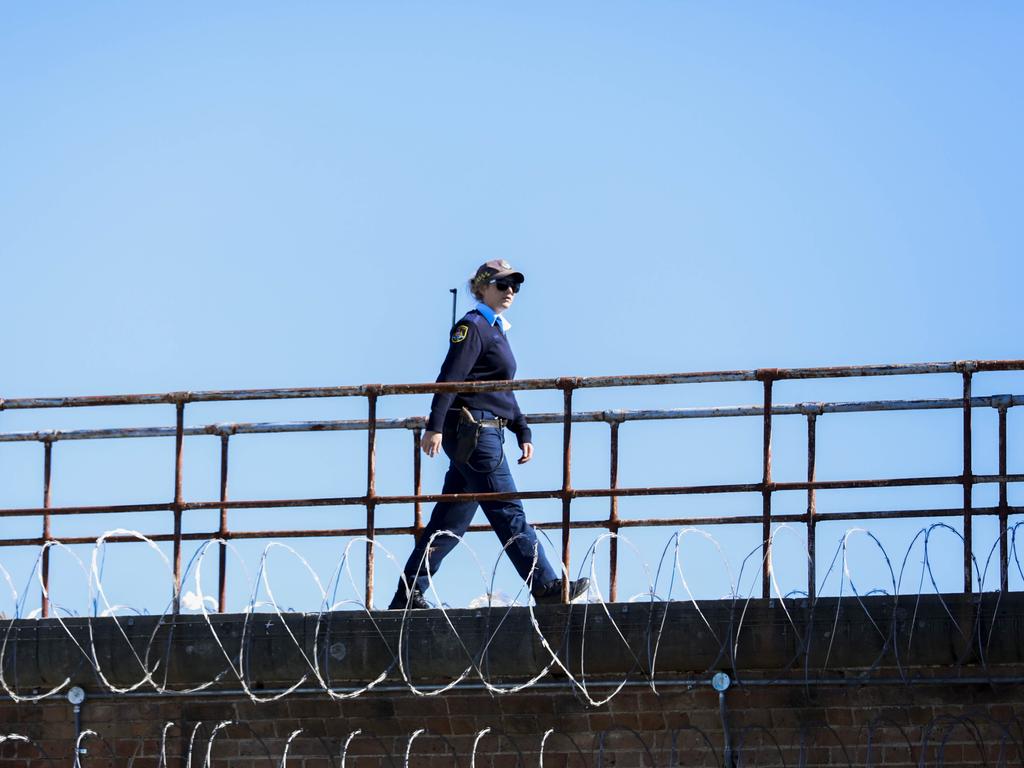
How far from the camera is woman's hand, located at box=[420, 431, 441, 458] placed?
10.6 metres

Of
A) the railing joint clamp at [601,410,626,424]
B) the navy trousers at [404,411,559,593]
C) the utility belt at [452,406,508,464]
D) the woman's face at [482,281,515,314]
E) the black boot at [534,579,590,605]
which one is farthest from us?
the railing joint clamp at [601,410,626,424]

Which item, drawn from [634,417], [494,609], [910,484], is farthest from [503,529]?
[910,484]

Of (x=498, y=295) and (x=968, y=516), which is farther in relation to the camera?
(x=498, y=295)

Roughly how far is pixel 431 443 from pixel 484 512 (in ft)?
1.48


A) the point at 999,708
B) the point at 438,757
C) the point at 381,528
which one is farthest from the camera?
the point at 381,528

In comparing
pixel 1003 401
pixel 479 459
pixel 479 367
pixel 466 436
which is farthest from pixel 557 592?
pixel 1003 401

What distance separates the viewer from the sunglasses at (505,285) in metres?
10.8

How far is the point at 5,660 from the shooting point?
1059cm

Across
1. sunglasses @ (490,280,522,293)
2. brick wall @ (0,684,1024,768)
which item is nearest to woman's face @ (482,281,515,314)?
sunglasses @ (490,280,522,293)

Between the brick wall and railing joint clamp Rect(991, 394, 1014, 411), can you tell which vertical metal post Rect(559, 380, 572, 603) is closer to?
the brick wall

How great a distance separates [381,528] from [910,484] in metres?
2.95

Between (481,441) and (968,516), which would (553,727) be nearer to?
(481,441)

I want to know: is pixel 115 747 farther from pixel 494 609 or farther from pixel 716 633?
pixel 716 633

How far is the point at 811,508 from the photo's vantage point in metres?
10.3
